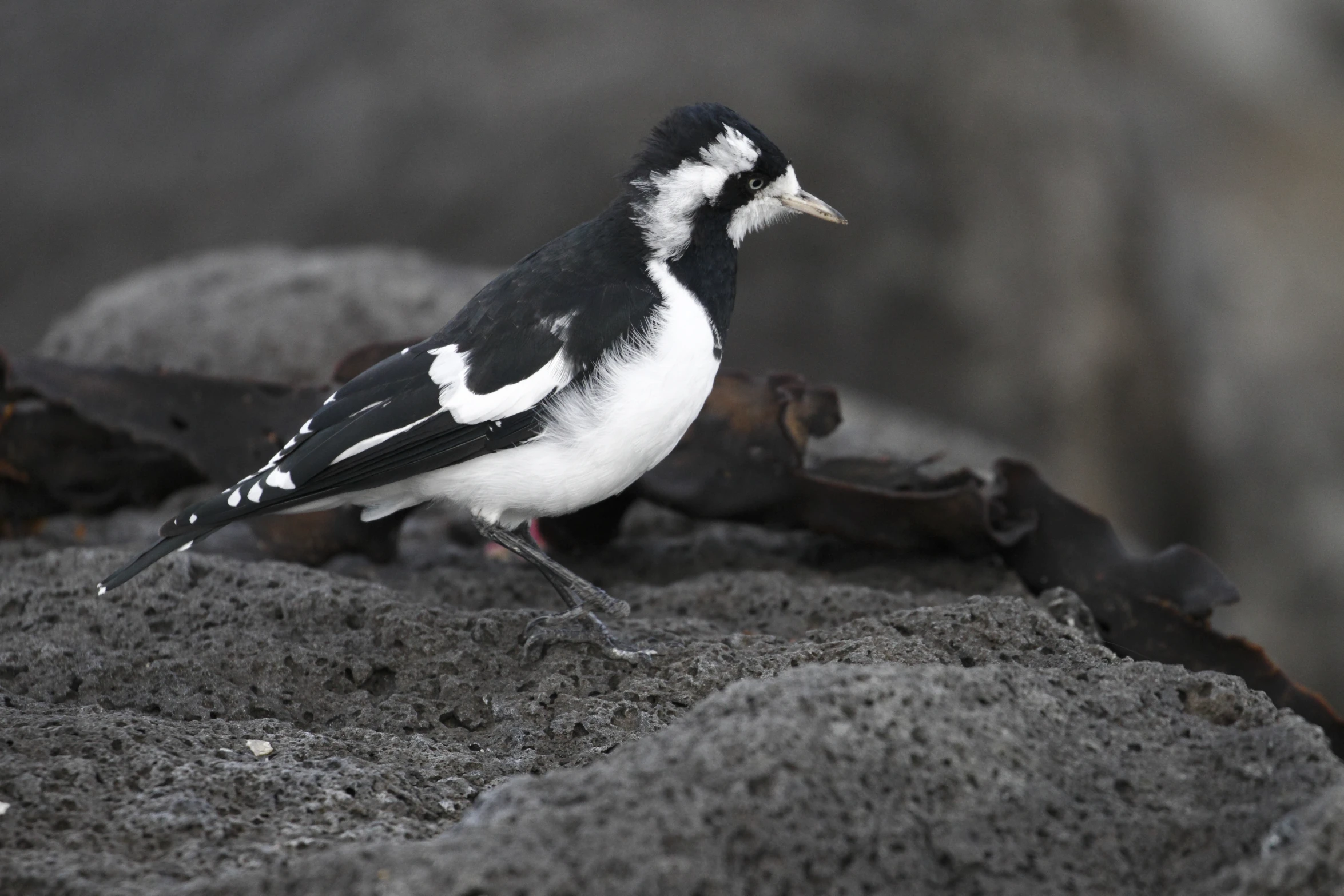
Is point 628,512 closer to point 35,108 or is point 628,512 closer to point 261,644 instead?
point 261,644

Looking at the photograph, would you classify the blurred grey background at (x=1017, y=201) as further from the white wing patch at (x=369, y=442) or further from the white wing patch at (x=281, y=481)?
the white wing patch at (x=281, y=481)

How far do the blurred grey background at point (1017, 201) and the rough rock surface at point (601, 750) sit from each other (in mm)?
3931

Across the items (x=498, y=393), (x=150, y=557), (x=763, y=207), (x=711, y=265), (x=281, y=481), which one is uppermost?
(x=763, y=207)

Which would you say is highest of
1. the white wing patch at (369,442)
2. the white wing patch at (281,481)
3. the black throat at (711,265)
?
the black throat at (711,265)

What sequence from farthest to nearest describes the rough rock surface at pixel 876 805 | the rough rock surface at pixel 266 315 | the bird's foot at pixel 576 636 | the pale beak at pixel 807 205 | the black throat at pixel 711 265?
the rough rock surface at pixel 266 315 → the pale beak at pixel 807 205 → the black throat at pixel 711 265 → the bird's foot at pixel 576 636 → the rough rock surface at pixel 876 805

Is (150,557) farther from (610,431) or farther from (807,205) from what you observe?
(807,205)

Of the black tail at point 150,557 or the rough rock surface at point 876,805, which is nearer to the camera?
the rough rock surface at point 876,805

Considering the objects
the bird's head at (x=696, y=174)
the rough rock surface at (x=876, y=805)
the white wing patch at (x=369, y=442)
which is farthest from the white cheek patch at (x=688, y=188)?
the rough rock surface at (x=876, y=805)

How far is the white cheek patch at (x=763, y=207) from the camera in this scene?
11.7 ft

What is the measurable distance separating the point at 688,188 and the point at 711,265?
21 cm

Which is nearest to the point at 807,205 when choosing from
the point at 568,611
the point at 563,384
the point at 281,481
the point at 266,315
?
the point at 563,384

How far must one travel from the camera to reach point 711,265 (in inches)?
138

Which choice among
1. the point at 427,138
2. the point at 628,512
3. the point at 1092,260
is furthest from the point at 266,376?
the point at 1092,260

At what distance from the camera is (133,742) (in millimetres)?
2387
